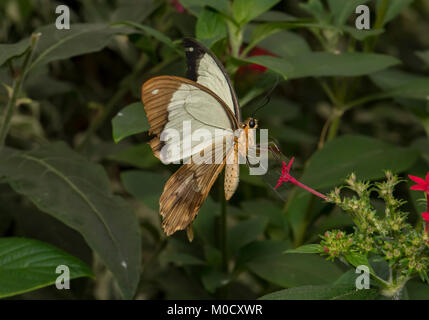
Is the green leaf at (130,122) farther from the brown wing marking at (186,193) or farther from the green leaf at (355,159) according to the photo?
the green leaf at (355,159)

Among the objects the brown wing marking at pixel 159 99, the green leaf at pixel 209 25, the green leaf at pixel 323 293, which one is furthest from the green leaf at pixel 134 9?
the green leaf at pixel 323 293

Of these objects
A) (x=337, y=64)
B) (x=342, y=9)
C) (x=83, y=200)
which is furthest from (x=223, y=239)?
(x=342, y=9)

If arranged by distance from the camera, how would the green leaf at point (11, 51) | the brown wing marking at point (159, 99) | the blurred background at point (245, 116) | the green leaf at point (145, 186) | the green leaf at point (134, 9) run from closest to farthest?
1. the brown wing marking at point (159, 99)
2. the green leaf at point (11, 51)
3. the blurred background at point (245, 116)
4. the green leaf at point (145, 186)
5. the green leaf at point (134, 9)

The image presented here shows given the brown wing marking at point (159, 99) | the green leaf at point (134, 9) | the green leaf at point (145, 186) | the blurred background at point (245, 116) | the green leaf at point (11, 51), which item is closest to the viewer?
the brown wing marking at point (159, 99)

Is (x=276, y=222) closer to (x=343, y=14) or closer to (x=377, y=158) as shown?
→ (x=377, y=158)
